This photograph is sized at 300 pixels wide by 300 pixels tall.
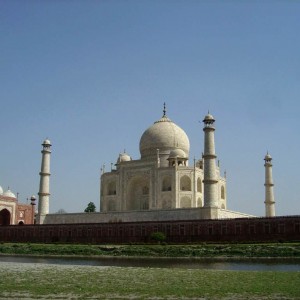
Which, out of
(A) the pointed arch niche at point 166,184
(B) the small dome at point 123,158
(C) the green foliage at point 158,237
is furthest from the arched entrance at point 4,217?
(C) the green foliage at point 158,237

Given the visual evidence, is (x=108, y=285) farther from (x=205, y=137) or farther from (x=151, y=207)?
(x=151, y=207)

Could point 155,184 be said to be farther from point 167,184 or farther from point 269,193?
point 269,193

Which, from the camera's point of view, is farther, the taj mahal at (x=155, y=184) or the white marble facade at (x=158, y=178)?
the white marble facade at (x=158, y=178)

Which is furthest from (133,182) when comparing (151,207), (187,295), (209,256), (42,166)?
(187,295)

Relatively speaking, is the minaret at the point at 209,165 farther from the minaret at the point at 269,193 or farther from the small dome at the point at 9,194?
the small dome at the point at 9,194

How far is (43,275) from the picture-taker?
623 inches

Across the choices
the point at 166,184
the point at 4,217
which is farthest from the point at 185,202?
the point at 4,217

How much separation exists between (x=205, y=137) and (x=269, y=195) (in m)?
11.0

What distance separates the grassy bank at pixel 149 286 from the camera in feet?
36.4

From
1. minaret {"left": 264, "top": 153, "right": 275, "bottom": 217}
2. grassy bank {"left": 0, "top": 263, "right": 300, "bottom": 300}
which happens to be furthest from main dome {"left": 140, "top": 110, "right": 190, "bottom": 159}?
grassy bank {"left": 0, "top": 263, "right": 300, "bottom": 300}

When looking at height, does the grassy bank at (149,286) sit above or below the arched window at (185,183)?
below

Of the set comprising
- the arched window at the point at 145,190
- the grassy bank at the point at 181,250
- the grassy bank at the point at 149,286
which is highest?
the arched window at the point at 145,190

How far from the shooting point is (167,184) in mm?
46594

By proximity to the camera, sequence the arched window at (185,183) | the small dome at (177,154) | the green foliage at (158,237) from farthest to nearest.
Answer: the small dome at (177,154), the arched window at (185,183), the green foliage at (158,237)
